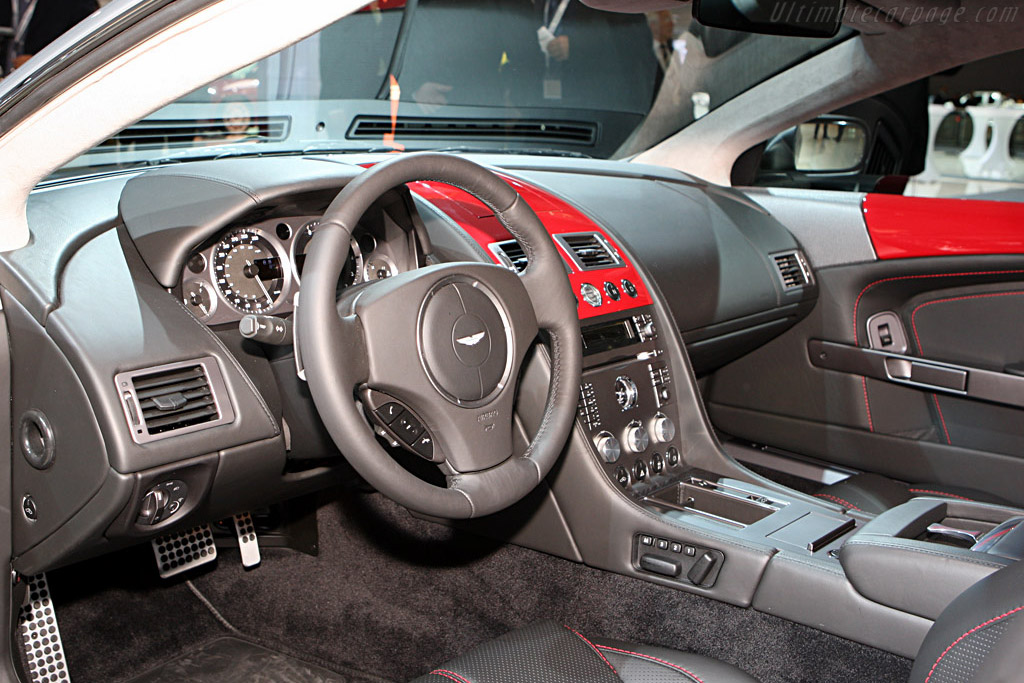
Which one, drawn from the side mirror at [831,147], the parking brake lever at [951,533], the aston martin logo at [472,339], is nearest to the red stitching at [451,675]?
the aston martin logo at [472,339]

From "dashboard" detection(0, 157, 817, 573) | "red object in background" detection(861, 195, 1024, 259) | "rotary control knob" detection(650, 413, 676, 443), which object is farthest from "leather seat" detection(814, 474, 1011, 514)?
"red object in background" detection(861, 195, 1024, 259)

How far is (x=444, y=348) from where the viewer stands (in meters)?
1.36

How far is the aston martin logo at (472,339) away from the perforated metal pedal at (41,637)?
1.14m

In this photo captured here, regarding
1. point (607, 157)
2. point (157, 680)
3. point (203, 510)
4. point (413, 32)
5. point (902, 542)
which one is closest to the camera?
point (902, 542)

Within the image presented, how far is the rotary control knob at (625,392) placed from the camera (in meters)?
1.99

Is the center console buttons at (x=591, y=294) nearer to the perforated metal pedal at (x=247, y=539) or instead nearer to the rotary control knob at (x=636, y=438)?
the rotary control knob at (x=636, y=438)

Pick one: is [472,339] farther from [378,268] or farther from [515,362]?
[378,268]

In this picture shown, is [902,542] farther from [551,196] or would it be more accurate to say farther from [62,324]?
[62,324]

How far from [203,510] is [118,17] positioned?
0.97m

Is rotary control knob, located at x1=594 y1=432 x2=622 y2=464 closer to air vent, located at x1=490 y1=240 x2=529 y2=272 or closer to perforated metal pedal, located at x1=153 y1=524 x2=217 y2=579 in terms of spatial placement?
air vent, located at x1=490 y1=240 x2=529 y2=272

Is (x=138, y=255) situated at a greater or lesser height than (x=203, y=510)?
greater

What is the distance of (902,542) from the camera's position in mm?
1523

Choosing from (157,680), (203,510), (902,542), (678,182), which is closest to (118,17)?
(203,510)

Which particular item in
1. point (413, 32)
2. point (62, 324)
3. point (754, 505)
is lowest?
point (754, 505)
